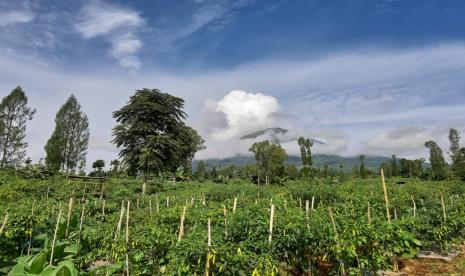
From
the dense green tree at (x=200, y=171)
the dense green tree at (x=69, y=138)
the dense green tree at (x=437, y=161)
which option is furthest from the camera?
the dense green tree at (x=200, y=171)

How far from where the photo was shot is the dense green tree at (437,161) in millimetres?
49844

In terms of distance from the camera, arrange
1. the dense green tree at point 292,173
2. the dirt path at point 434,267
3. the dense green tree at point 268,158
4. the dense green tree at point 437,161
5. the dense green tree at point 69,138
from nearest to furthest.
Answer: the dirt path at point 434,267, the dense green tree at point 69,138, the dense green tree at point 437,161, the dense green tree at point 268,158, the dense green tree at point 292,173

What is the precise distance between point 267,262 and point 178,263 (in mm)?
1327

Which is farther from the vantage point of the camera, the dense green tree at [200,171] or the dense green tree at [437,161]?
the dense green tree at [200,171]

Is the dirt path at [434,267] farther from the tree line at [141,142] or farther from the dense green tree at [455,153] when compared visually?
the dense green tree at [455,153]

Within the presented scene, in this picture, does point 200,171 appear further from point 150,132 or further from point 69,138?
point 150,132

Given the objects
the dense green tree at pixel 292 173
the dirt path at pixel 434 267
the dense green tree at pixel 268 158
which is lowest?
the dirt path at pixel 434 267

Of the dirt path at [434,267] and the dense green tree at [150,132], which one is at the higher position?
the dense green tree at [150,132]

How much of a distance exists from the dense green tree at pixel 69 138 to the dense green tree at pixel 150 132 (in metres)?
15.1

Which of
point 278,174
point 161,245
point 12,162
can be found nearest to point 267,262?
point 161,245

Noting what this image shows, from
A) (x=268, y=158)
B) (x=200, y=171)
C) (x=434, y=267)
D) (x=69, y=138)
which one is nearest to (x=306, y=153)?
(x=268, y=158)

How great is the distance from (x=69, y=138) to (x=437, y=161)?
57.5 metres

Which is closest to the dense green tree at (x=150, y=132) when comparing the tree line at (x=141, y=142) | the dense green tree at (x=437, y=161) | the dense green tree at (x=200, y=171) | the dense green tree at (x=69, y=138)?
the tree line at (x=141, y=142)

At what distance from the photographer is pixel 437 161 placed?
183 feet
